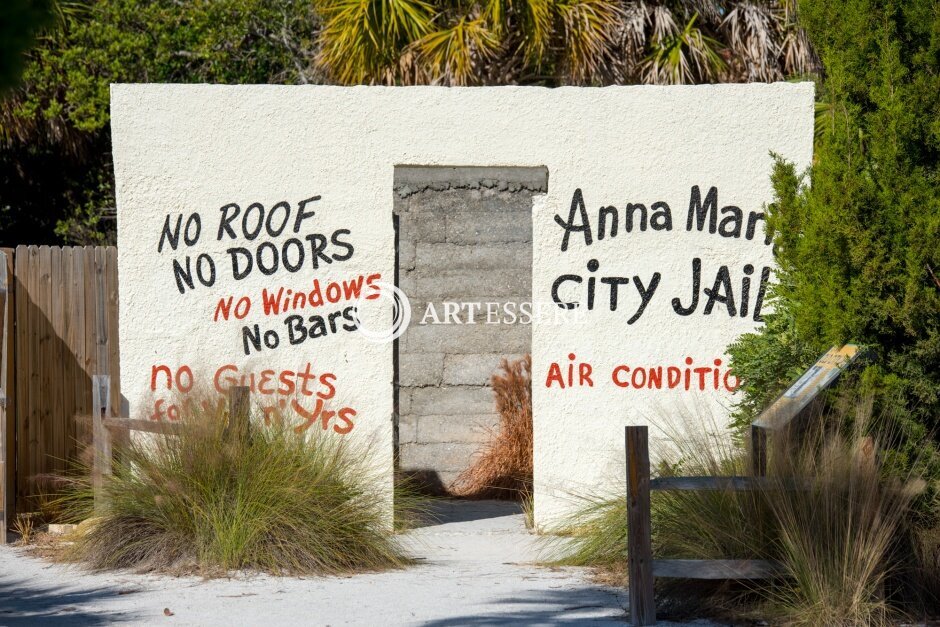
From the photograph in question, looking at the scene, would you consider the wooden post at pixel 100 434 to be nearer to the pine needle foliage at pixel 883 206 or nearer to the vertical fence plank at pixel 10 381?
the vertical fence plank at pixel 10 381

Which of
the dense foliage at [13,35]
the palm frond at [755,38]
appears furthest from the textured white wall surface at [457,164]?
the palm frond at [755,38]

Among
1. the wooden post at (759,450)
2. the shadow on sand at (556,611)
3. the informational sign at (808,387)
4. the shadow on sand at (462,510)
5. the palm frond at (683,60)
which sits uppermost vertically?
the palm frond at (683,60)

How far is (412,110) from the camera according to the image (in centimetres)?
820

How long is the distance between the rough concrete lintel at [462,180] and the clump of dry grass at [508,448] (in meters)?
1.54

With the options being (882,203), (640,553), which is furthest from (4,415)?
(882,203)

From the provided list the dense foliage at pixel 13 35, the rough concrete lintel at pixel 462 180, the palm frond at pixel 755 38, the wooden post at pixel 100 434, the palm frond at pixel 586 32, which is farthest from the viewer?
the palm frond at pixel 755 38

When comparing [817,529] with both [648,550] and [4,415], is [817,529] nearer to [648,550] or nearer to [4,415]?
[648,550]

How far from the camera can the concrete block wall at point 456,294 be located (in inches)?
412

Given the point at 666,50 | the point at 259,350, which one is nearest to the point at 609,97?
the point at 259,350

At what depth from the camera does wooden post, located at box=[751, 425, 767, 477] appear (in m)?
5.89

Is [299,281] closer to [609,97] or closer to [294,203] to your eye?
[294,203]

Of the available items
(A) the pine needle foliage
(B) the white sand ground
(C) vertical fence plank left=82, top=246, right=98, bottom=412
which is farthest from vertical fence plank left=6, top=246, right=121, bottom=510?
(A) the pine needle foliage

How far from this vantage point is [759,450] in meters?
5.94

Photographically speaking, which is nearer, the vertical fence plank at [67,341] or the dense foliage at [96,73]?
the vertical fence plank at [67,341]
